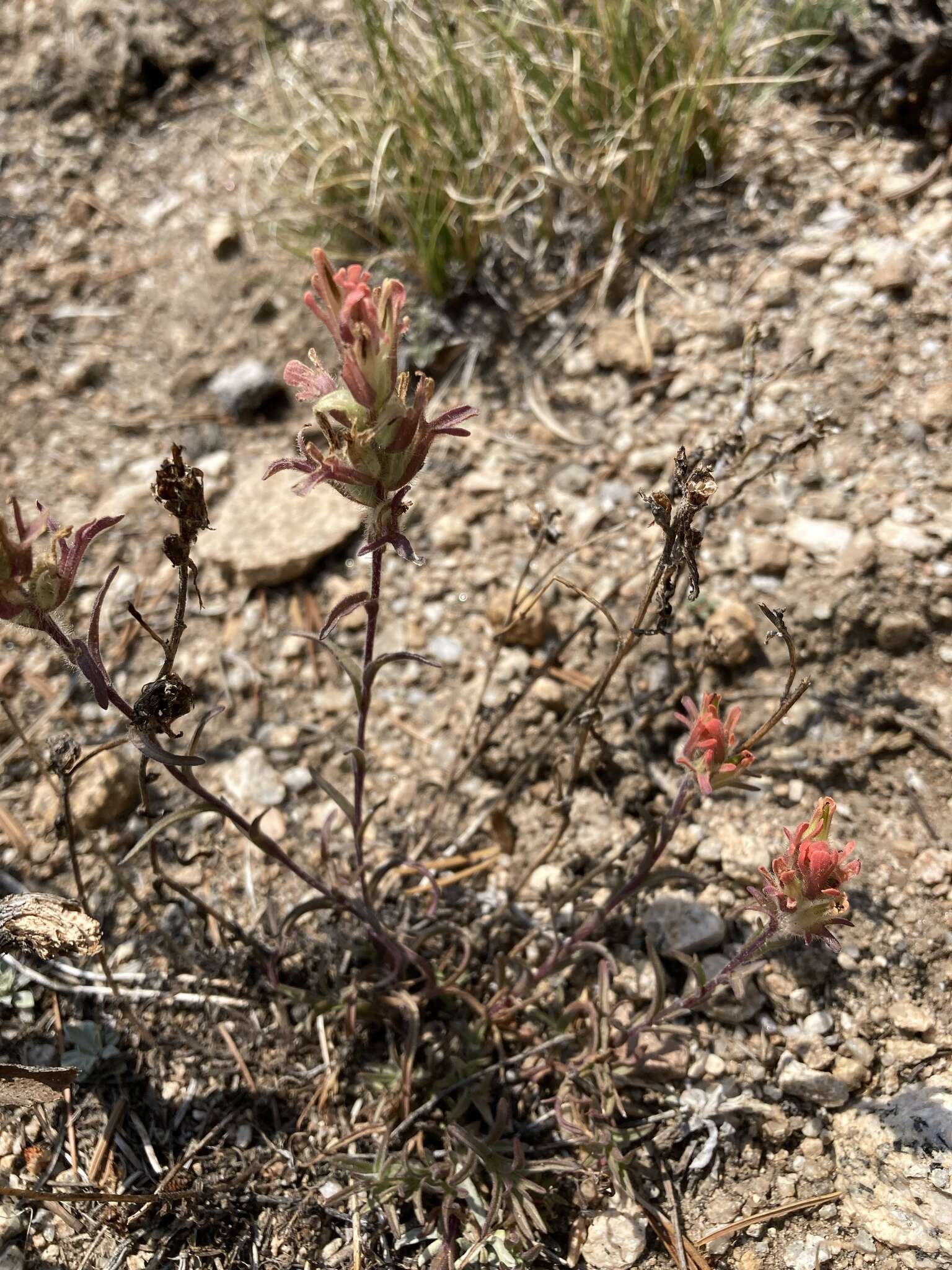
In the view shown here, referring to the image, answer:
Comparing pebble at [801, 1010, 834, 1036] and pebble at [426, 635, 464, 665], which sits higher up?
pebble at [426, 635, 464, 665]

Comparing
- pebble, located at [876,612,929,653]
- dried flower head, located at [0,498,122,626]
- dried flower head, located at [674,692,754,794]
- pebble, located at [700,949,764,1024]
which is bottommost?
pebble, located at [700,949,764,1024]

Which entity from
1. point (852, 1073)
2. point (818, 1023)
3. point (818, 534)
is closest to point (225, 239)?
point (818, 534)

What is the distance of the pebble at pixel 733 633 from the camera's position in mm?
2531

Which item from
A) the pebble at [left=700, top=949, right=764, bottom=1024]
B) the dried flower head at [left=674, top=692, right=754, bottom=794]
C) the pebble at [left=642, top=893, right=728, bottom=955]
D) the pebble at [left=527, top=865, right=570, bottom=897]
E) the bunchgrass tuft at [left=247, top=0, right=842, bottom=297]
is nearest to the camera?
the dried flower head at [left=674, top=692, right=754, bottom=794]

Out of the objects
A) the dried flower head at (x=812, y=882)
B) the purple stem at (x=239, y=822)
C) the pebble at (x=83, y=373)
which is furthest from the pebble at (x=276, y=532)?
the dried flower head at (x=812, y=882)

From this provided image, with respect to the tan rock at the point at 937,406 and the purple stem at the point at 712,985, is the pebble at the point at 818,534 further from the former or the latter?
the purple stem at the point at 712,985

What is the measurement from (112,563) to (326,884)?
1.42m

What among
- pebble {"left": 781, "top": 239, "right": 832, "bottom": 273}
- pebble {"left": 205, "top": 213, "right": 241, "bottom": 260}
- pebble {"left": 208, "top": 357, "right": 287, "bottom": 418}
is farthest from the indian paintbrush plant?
pebble {"left": 205, "top": 213, "right": 241, "bottom": 260}

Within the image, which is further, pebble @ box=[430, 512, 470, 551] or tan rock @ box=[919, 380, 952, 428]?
pebble @ box=[430, 512, 470, 551]

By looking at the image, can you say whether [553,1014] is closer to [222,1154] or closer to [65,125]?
[222,1154]

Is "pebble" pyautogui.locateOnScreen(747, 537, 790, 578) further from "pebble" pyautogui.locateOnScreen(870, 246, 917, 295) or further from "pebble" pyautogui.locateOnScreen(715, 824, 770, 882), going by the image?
"pebble" pyautogui.locateOnScreen(870, 246, 917, 295)

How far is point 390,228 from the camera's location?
3.64 meters

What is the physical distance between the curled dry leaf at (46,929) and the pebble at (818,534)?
2.08m

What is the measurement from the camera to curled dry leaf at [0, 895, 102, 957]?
174cm
